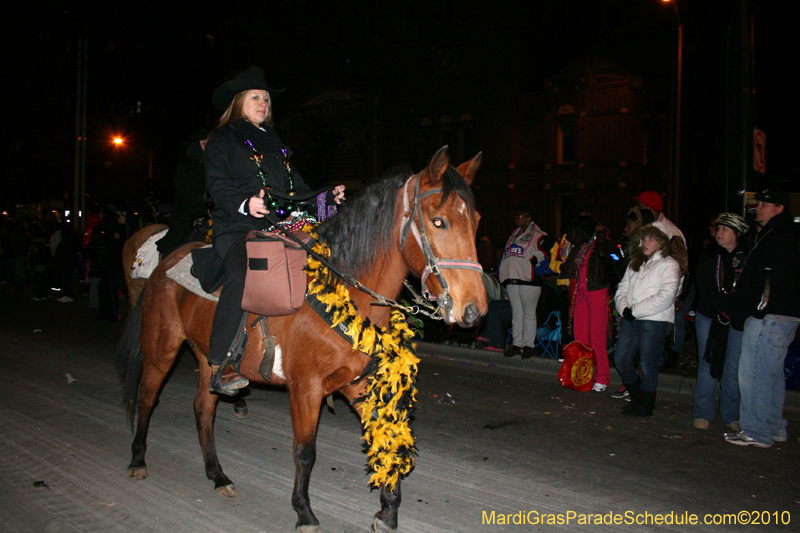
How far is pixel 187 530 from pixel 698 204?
31296 millimetres

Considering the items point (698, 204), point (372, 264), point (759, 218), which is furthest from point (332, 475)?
point (698, 204)

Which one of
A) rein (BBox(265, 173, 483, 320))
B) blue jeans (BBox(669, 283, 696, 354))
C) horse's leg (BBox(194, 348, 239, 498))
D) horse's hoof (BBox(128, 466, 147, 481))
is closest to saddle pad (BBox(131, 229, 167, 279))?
horse's leg (BBox(194, 348, 239, 498))

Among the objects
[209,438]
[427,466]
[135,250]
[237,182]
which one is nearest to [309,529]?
[209,438]

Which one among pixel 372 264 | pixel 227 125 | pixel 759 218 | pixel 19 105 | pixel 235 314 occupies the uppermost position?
pixel 19 105

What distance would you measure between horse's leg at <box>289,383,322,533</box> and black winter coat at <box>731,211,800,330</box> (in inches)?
171

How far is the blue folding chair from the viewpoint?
957 centimetres

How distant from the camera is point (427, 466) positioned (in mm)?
4859

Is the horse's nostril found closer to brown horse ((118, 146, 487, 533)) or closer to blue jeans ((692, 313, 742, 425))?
brown horse ((118, 146, 487, 533))

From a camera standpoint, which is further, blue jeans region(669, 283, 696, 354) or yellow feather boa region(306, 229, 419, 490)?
blue jeans region(669, 283, 696, 354)

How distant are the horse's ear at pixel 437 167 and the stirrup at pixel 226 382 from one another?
1922 millimetres

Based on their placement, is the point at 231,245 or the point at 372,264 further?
the point at 231,245

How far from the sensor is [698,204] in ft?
96.6

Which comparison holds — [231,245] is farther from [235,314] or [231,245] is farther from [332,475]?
[332,475]

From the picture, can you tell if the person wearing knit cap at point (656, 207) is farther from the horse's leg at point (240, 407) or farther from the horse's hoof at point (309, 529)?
the horse's hoof at point (309, 529)
